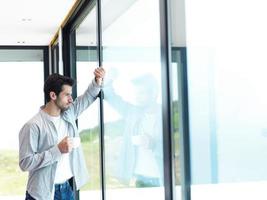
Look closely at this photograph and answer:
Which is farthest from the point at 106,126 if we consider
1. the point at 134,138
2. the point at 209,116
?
the point at 209,116

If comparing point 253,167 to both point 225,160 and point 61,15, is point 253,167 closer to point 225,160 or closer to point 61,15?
point 225,160

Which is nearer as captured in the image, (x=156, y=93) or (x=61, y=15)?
(x=156, y=93)

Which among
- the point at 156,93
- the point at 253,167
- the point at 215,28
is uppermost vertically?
the point at 215,28

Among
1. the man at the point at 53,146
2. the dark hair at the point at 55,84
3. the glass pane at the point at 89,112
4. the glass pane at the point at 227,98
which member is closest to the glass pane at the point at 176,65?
the glass pane at the point at 227,98

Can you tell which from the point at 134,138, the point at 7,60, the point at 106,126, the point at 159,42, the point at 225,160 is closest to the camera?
the point at 225,160

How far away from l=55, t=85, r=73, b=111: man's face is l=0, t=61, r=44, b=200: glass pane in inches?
165

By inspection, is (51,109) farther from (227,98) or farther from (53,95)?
(227,98)

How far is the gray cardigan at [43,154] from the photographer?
294cm

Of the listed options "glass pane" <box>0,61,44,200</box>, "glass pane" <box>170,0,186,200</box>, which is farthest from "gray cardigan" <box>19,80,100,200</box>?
"glass pane" <box>0,61,44,200</box>

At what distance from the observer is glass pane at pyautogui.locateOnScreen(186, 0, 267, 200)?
145 centimetres

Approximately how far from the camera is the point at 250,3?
149 cm

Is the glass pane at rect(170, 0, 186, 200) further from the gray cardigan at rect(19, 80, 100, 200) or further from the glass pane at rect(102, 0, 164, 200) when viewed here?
the gray cardigan at rect(19, 80, 100, 200)

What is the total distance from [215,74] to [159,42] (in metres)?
0.63

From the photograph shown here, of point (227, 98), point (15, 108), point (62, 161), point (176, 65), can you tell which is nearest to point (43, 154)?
Result: point (62, 161)
